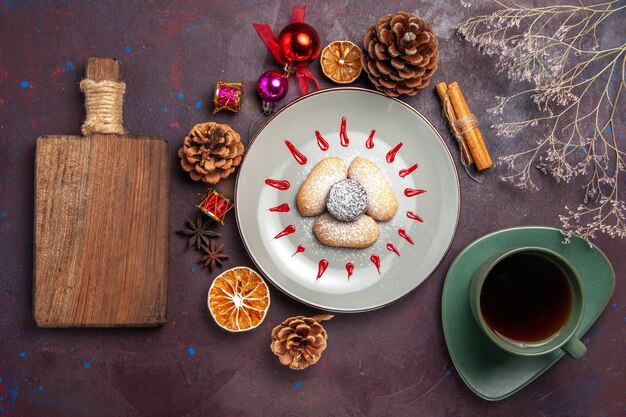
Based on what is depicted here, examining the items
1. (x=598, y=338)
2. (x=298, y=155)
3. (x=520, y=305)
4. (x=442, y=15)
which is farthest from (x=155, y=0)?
(x=598, y=338)

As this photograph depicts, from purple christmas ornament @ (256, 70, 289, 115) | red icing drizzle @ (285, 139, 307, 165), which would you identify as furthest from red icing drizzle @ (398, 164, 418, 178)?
purple christmas ornament @ (256, 70, 289, 115)

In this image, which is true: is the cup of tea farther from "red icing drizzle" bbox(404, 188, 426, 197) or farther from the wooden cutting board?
the wooden cutting board

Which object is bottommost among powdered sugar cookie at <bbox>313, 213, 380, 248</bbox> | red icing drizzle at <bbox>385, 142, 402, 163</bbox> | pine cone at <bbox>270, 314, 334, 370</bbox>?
pine cone at <bbox>270, 314, 334, 370</bbox>

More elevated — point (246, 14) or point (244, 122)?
point (246, 14)

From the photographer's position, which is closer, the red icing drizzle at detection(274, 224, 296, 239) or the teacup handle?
the teacup handle

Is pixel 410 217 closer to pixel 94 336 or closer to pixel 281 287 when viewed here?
pixel 281 287

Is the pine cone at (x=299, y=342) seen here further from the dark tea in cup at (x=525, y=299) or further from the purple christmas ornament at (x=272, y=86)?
the purple christmas ornament at (x=272, y=86)

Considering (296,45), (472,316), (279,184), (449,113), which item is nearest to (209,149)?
(279,184)

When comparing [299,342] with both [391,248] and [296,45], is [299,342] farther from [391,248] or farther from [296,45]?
[296,45]
